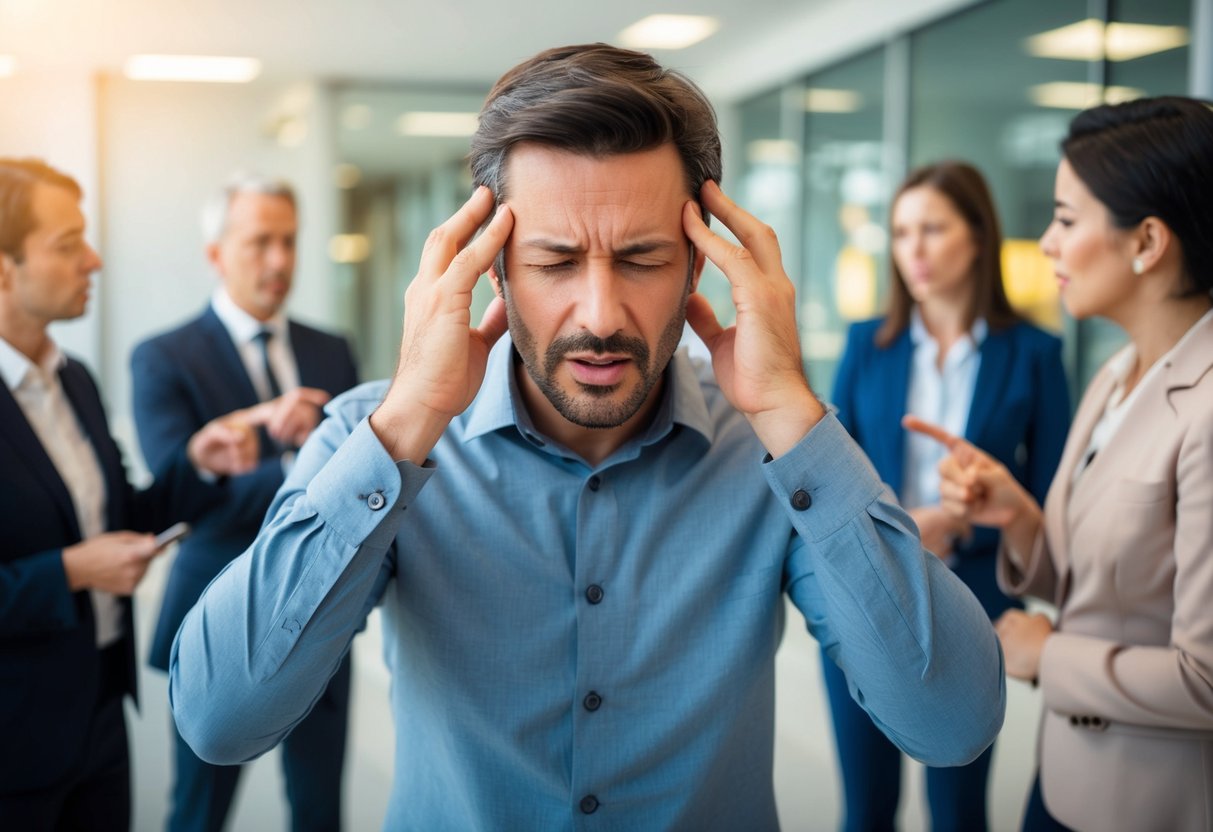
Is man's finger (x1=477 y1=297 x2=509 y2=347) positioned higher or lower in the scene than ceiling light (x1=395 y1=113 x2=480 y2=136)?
lower

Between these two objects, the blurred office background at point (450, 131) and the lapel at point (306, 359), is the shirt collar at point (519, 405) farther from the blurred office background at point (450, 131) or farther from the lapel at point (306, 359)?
the blurred office background at point (450, 131)

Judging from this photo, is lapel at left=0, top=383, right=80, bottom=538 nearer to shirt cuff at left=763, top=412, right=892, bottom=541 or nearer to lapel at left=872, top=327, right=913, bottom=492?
shirt cuff at left=763, top=412, right=892, bottom=541

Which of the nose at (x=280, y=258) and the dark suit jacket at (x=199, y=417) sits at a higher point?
the nose at (x=280, y=258)

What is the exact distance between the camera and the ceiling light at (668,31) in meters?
7.05

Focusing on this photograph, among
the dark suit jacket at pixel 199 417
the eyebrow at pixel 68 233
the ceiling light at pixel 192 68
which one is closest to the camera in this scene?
the eyebrow at pixel 68 233

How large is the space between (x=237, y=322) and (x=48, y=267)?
939 millimetres

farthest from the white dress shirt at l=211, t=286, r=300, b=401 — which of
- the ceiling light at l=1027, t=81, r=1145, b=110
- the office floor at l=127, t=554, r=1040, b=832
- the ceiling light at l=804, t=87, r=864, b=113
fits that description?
the ceiling light at l=804, t=87, r=864, b=113

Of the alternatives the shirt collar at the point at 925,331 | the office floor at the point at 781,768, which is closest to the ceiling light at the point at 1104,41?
the shirt collar at the point at 925,331

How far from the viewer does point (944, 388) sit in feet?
9.48

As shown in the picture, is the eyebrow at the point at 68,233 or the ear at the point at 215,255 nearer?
the eyebrow at the point at 68,233

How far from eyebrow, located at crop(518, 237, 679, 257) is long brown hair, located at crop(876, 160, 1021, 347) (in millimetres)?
1707

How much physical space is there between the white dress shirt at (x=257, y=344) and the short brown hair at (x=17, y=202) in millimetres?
896

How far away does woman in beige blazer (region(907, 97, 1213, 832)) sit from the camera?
5.05 feet

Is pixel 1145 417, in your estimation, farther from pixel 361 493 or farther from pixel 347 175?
pixel 347 175
